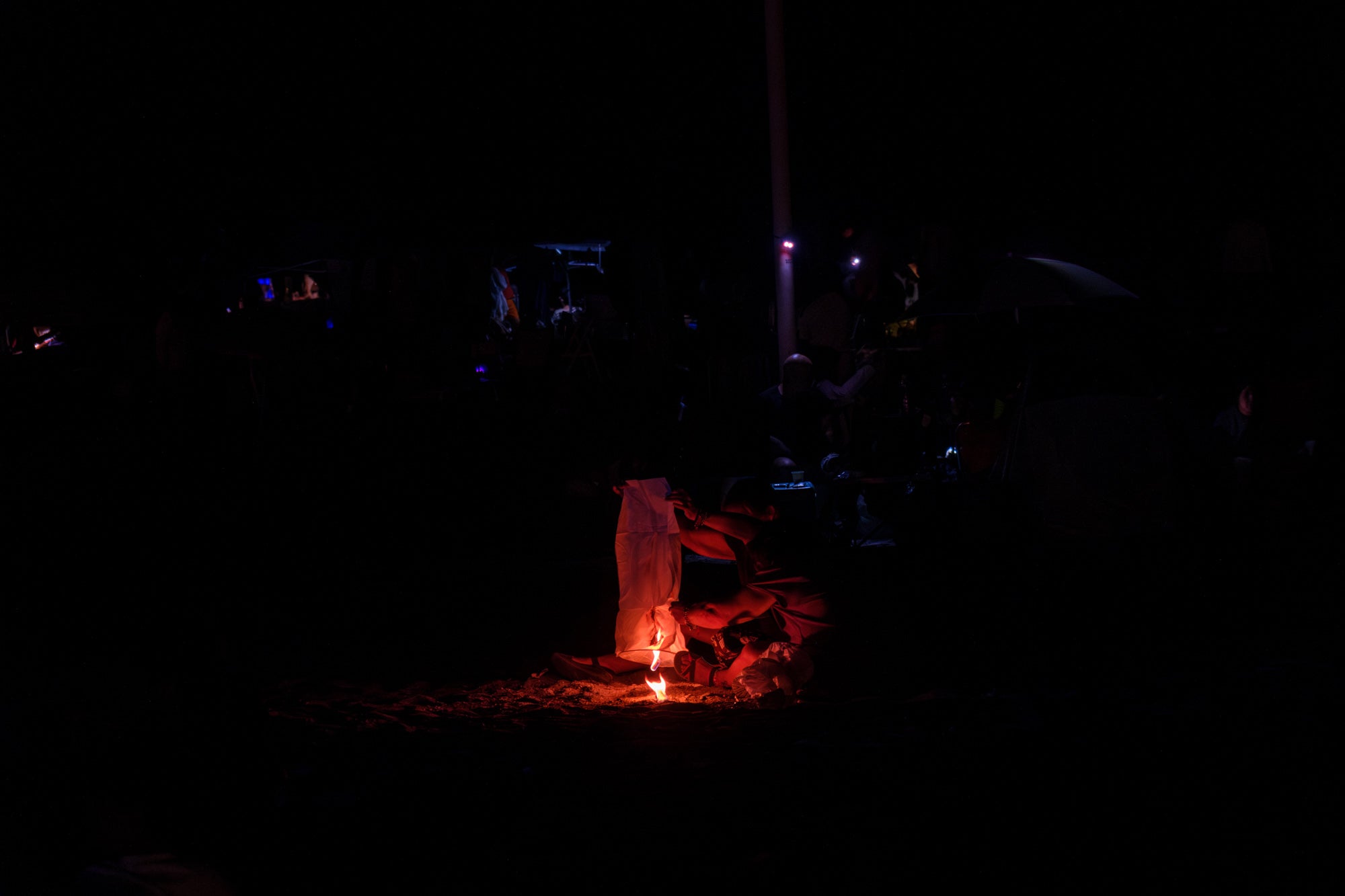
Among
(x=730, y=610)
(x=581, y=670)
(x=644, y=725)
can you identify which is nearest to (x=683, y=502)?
(x=730, y=610)

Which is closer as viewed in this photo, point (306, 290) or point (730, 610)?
point (730, 610)

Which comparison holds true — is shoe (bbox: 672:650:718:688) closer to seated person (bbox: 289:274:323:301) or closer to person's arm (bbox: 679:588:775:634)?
person's arm (bbox: 679:588:775:634)

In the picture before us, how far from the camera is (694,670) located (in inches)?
254

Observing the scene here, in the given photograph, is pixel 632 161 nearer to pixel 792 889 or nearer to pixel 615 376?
pixel 615 376

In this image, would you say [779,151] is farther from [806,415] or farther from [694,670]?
[694,670]

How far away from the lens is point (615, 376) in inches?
539

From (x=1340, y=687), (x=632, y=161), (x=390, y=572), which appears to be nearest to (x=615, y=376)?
(x=632, y=161)

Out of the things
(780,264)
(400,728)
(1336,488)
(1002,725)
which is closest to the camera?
(1002,725)

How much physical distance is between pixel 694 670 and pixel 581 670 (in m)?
0.81

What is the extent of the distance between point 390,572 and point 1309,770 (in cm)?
809

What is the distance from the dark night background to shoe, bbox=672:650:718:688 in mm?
1264

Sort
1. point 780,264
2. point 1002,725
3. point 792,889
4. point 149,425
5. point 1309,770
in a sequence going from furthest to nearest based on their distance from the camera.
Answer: point 149,425
point 780,264
point 1002,725
point 1309,770
point 792,889

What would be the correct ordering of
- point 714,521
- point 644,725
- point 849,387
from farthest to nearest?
point 849,387 → point 714,521 → point 644,725

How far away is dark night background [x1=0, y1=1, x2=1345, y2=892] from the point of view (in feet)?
26.5
